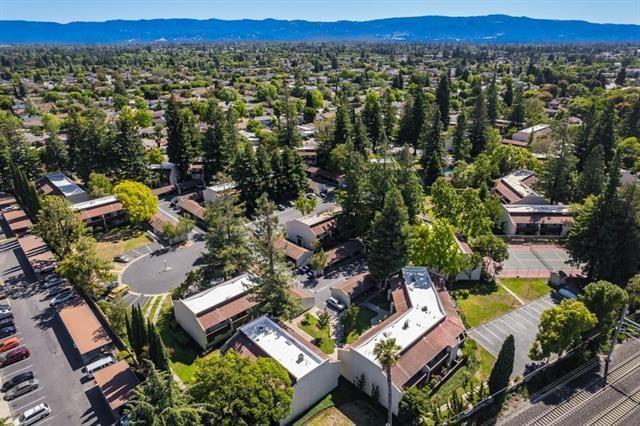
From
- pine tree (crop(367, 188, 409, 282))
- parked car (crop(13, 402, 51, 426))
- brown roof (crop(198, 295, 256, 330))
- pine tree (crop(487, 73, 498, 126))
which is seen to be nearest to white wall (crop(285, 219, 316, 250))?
pine tree (crop(367, 188, 409, 282))

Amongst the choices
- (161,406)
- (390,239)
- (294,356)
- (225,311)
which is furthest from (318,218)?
(161,406)

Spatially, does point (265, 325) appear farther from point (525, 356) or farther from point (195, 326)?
point (525, 356)

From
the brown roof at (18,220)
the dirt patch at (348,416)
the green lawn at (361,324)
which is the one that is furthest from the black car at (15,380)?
the brown roof at (18,220)

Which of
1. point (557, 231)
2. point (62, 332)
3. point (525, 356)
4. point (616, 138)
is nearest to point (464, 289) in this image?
point (525, 356)

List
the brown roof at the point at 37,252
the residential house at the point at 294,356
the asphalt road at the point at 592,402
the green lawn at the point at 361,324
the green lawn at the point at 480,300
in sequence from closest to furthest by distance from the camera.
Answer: the asphalt road at the point at 592,402 → the residential house at the point at 294,356 → the green lawn at the point at 361,324 → the green lawn at the point at 480,300 → the brown roof at the point at 37,252

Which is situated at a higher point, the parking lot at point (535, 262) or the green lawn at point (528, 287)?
the green lawn at point (528, 287)

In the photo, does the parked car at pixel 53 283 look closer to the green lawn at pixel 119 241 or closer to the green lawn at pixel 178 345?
the green lawn at pixel 119 241
